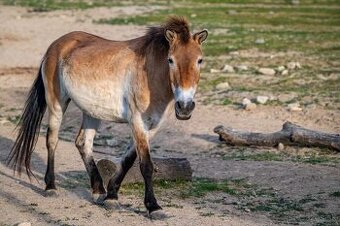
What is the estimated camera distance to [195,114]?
14.4m

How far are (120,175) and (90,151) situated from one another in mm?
722

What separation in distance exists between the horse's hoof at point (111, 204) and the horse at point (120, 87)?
0.15 ft

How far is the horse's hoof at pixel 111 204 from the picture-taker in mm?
8950

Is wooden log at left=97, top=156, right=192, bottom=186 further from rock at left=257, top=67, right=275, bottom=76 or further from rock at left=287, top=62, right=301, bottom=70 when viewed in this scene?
rock at left=287, top=62, right=301, bottom=70

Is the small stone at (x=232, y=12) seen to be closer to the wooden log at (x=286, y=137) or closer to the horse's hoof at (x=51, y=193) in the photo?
the wooden log at (x=286, y=137)

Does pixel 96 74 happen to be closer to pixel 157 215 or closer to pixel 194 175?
pixel 157 215

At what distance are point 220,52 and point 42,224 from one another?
13.0 metres

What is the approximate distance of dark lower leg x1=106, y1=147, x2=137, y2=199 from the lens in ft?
29.6

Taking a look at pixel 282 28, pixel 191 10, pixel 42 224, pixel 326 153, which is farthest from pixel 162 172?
pixel 191 10

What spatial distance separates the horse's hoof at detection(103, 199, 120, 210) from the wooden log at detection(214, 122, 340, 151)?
11.3 ft

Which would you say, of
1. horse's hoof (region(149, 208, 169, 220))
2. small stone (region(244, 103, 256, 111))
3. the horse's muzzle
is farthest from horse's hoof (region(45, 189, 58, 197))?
small stone (region(244, 103, 256, 111))

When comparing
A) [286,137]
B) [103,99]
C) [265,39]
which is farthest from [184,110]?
[265,39]

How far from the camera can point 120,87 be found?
29.6 ft

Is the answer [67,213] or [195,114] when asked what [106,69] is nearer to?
[67,213]
